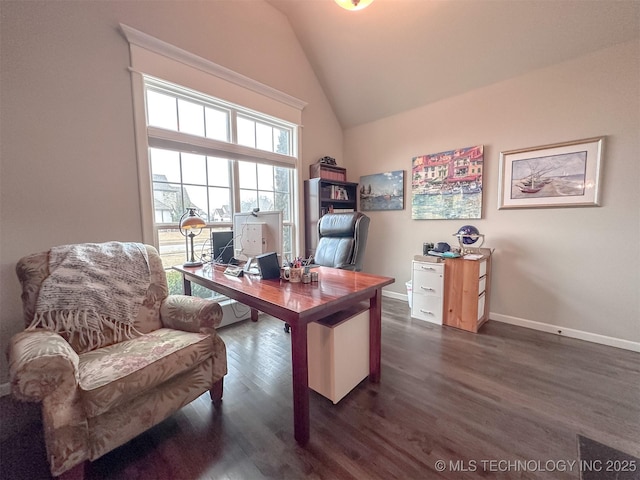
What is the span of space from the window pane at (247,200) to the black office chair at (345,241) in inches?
36.0

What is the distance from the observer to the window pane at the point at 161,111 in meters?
2.12

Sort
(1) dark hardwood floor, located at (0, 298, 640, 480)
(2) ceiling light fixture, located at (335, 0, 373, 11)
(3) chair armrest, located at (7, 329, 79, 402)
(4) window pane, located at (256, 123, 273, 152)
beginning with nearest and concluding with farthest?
(3) chair armrest, located at (7, 329, 79, 402)
(1) dark hardwood floor, located at (0, 298, 640, 480)
(2) ceiling light fixture, located at (335, 0, 373, 11)
(4) window pane, located at (256, 123, 273, 152)

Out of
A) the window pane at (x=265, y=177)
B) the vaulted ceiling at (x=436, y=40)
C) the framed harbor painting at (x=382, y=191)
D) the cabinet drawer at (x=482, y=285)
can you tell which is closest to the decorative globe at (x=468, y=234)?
the cabinet drawer at (x=482, y=285)

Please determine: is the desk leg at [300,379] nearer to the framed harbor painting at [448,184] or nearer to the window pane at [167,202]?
the window pane at [167,202]

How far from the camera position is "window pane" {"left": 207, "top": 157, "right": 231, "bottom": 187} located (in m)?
2.50

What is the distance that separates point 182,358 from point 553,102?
3.49m

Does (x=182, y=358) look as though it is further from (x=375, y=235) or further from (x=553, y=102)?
(x=553, y=102)

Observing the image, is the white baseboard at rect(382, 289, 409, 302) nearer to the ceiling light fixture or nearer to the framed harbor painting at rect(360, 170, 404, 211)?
the framed harbor painting at rect(360, 170, 404, 211)

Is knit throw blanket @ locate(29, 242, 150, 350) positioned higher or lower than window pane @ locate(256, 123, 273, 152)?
lower

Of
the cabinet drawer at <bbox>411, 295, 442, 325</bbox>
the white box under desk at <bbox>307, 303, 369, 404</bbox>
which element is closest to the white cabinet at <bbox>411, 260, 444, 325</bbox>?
the cabinet drawer at <bbox>411, 295, 442, 325</bbox>

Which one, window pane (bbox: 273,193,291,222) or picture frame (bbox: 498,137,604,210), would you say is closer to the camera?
picture frame (bbox: 498,137,604,210)

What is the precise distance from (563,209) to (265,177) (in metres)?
2.96

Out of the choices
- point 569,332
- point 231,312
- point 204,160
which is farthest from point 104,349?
point 569,332

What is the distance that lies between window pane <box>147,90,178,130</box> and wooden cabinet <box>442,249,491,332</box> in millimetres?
2903
